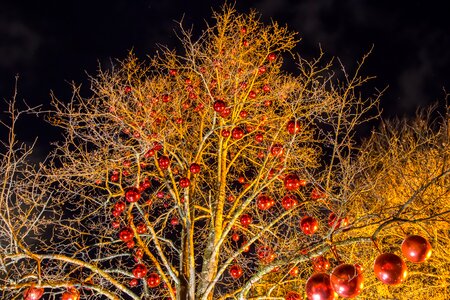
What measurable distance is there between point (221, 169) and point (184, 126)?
80.1 inches

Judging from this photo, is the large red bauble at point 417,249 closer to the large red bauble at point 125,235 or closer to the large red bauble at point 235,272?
the large red bauble at point 235,272

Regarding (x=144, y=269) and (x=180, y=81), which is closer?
(x=144, y=269)

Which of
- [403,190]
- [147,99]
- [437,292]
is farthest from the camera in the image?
[403,190]

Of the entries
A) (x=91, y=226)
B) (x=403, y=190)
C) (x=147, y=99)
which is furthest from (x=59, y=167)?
(x=403, y=190)

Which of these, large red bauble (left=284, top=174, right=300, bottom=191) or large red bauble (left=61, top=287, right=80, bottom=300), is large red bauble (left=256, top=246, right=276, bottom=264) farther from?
large red bauble (left=61, top=287, right=80, bottom=300)

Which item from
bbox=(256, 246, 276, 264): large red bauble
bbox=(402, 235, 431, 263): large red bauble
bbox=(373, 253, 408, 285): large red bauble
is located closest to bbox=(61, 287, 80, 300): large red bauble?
bbox=(256, 246, 276, 264): large red bauble

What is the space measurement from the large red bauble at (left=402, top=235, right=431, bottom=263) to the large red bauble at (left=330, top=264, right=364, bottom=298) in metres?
0.60

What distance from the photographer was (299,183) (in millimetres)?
5891

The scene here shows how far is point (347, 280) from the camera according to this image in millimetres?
3633

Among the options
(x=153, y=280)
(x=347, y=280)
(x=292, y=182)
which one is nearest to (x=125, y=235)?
(x=153, y=280)

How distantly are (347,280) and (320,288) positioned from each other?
370 millimetres

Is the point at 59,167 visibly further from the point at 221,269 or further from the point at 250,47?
the point at 250,47

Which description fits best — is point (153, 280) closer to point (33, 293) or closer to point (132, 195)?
point (132, 195)

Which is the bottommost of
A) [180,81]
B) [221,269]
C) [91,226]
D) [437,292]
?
[221,269]
